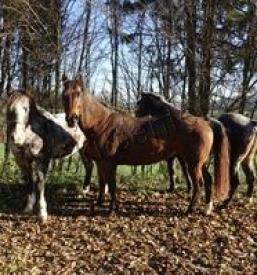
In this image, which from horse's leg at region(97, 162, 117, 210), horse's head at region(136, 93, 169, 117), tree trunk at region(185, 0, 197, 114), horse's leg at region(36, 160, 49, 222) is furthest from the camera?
tree trunk at region(185, 0, 197, 114)

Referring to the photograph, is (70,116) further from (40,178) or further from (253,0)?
(253,0)

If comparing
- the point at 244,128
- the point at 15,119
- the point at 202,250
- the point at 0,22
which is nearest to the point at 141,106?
the point at 244,128

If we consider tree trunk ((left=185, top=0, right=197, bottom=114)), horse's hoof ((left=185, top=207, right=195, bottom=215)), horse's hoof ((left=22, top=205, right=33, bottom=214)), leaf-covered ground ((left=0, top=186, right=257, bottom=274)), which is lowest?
leaf-covered ground ((left=0, top=186, right=257, bottom=274))

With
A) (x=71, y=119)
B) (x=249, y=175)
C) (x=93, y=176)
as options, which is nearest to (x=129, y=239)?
(x=71, y=119)

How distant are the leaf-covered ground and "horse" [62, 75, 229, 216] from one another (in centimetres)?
46

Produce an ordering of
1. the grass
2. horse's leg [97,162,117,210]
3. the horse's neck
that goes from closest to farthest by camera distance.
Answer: the horse's neck → horse's leg [97,162,117,210] → the grass

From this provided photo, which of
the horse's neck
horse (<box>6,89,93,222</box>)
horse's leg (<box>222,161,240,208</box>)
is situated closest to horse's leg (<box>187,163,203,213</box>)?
horse's leg (<box>222,161,240,208</box>)

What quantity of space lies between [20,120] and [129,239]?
2291mm

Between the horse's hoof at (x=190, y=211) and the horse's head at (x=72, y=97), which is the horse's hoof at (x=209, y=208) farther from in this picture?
the horse's head at (x=72, y=97)

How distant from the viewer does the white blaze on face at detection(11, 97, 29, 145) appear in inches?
301

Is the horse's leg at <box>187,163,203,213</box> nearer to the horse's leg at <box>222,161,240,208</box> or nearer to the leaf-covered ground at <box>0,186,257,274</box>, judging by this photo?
the leaf-covered ground at <box>0,186,257,274</box>

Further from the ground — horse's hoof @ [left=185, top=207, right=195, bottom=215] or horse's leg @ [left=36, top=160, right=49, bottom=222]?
horse's leg @ [left=36, top=160, right=49, bottom=222]

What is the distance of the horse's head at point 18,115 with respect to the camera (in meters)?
7.66

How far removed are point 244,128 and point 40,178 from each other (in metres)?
3.33
